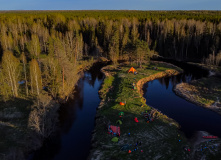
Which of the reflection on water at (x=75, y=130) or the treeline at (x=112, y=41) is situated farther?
the treeline at (x=112, y=41)

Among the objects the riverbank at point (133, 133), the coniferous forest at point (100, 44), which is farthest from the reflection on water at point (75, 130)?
the coniferous forest at point (100, 44)

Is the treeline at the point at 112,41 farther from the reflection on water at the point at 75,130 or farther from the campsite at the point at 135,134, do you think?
the campsite at the point at 135,134

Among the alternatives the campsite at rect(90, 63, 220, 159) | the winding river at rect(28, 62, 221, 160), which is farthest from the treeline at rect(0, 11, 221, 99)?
the campsite at rect(90, 63, 220, 159)

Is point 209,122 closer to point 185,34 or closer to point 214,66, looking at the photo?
point 214,66

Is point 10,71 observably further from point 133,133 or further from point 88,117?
point 133,133

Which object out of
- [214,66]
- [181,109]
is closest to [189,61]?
[214,66]
